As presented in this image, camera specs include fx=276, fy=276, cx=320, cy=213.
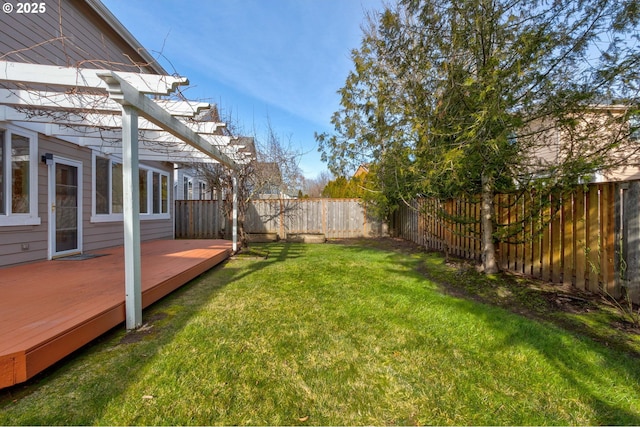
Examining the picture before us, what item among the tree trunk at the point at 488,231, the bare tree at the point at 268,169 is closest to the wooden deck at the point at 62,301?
the bare tree at the point at 268,169

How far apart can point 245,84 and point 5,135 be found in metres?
8.02

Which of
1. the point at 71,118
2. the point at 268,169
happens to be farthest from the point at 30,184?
the point at 268,169

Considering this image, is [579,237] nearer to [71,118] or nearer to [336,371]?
[336,371]

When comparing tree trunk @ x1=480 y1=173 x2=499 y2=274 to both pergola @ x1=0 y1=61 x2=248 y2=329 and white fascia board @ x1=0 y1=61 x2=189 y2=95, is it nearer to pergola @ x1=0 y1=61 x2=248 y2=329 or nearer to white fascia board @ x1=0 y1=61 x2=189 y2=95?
pergola @ x1=0 y1=61 x2=248 y2=329

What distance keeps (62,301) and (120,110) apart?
2.56 meters

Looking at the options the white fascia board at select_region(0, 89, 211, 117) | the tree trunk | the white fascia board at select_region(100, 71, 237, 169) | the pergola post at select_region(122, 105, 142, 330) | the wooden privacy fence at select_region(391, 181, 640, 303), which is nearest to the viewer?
the white fascia board at select_region(100, 71, 237, 169)

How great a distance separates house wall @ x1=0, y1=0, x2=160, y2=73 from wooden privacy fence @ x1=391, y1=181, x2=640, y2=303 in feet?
22.0

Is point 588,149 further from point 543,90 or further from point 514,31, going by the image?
point 514,31

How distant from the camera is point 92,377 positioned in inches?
84.5

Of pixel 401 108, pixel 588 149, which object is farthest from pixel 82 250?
pixel 588 149

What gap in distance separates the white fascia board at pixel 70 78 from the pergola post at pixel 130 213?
1.04ft

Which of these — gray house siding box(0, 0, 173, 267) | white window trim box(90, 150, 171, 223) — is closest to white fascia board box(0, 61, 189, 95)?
gray house siding box(0, 0, 173, 267)

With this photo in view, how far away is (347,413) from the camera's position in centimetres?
180

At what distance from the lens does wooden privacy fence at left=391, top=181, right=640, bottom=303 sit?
3.44 meters
